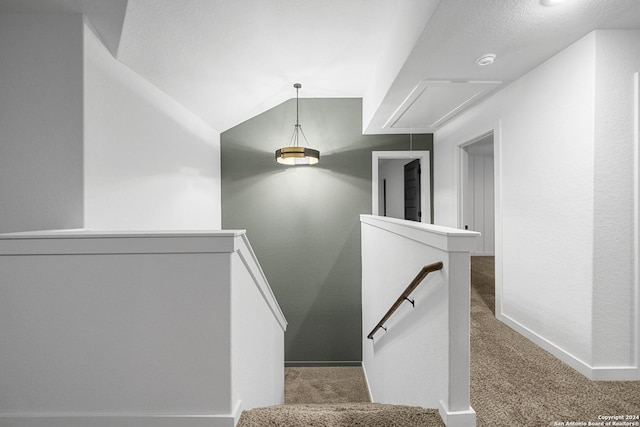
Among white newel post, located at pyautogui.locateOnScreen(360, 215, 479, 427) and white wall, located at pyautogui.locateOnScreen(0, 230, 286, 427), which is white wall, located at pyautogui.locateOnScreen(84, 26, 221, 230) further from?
white newel post, located at pyautogui.locateOnScreen(360, 215, 479, 427)

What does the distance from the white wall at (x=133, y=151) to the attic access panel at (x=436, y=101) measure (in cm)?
226

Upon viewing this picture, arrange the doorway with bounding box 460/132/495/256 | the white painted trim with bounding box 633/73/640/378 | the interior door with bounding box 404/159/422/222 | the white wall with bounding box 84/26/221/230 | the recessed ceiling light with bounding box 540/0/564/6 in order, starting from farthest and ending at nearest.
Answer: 1. the doorway with bounding box 460/132/495/256
2. the interior door with bounding box 404/159/422/222
3. the white wall with bounding box 84/26/221/230
4. the white painted trim with bounding box 633/73/640/378
5. the recessed ceiling light with bounding box 540/0/564/6

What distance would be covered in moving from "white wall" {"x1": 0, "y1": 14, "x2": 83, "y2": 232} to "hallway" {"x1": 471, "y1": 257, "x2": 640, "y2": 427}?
266cm

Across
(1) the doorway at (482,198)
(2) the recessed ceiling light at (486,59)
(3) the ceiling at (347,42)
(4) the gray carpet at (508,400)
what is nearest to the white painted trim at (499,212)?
(4) the gray carpet at (508,400)

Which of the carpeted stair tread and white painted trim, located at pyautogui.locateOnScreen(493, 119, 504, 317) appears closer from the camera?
the carpeted stair tread

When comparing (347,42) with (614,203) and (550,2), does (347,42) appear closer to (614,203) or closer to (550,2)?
(550,2)

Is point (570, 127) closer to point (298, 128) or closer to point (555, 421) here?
point (555, 421)

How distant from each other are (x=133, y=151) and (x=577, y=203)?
10.4 feet

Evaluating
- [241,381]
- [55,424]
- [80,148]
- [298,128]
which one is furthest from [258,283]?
[298,128]

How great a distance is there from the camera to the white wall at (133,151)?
6.67 feet

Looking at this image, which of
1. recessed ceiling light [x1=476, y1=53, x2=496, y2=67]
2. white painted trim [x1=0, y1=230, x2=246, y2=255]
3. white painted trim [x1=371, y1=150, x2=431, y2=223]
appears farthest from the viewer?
white painted trim [x1=371, y1=150, x2=431, y2=223]

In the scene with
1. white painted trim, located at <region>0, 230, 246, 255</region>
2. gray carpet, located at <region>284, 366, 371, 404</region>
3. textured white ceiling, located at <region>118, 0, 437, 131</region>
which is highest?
textured white ceiling, located at <region>118, 0, 437, 131</region>

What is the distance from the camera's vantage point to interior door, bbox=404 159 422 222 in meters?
5.19

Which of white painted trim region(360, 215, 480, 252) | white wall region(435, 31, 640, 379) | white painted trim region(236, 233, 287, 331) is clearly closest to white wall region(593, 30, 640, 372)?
white wall region(435, 31, 640, 379)
